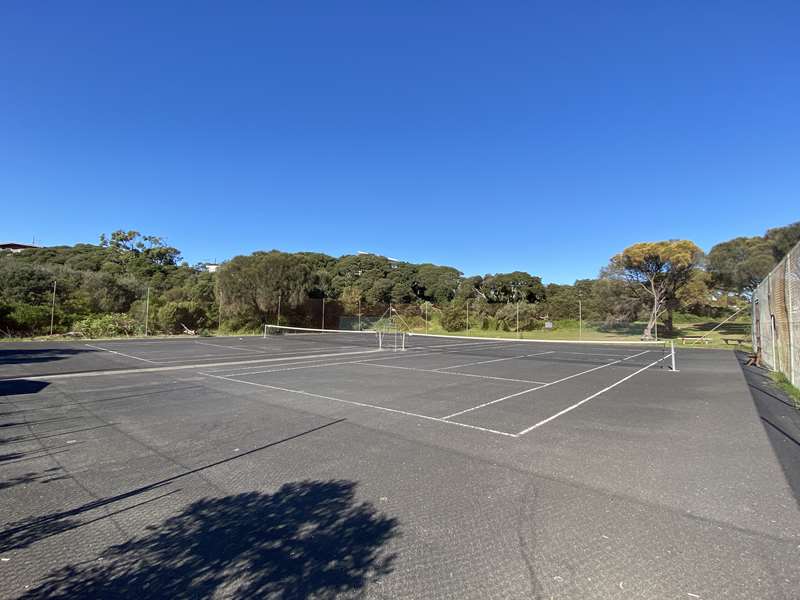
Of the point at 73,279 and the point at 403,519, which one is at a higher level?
the point at 73,279

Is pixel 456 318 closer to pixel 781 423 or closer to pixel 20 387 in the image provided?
pixel 781 423

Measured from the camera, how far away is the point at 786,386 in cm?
1013

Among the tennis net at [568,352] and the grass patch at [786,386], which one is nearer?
the grass patch at [786,386]

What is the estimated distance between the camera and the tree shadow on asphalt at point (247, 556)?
242cm

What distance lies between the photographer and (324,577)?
2.54 m

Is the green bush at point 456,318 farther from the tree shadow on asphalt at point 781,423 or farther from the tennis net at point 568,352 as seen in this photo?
the tree shadow on asphalt at point 781,423

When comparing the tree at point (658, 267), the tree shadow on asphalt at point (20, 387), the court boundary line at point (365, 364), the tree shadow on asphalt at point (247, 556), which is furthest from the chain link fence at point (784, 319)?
the tree at point (658, 267)

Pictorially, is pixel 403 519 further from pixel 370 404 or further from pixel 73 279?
pixel 73 279

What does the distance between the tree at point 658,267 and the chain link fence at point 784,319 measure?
64.5 ft

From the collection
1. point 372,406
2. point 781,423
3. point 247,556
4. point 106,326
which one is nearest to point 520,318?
point 781,423

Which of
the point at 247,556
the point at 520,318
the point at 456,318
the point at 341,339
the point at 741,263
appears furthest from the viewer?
the point at 456,318

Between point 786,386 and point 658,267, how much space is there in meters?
28.0

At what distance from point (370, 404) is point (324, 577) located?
217 inches

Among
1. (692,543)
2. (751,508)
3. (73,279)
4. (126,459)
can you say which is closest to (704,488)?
(751,508)
